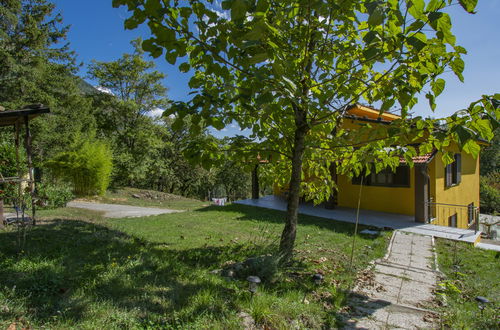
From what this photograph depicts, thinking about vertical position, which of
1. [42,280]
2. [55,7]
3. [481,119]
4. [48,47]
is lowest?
[42,280]

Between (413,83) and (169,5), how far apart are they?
2.48 metres

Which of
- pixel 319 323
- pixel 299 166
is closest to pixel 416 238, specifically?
pixel 299 166

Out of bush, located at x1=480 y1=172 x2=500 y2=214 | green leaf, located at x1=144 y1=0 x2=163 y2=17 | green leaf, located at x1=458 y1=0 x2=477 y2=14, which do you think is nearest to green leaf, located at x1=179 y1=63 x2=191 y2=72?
green leaf, located at x1=144 y1=0 x2=163 y2=17

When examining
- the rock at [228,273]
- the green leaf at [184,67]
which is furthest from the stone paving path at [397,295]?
the green leaf at [184,67]

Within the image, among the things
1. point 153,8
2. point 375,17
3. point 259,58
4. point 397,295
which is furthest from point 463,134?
point 397,295

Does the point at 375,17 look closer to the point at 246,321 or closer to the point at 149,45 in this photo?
the point at 149,45

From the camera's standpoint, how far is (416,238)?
7812 millimetres

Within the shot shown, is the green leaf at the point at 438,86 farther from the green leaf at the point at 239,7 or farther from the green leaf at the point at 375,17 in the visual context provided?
the green leaf at the point at 239,7

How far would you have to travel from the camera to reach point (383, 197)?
38.4ft

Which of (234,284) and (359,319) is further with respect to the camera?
(234,284)

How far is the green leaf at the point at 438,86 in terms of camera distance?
2.61 metres

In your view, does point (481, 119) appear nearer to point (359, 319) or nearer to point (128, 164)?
point (359, 319)

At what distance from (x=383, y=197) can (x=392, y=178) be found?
88 centimetres

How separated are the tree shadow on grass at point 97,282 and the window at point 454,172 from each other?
439 inches
